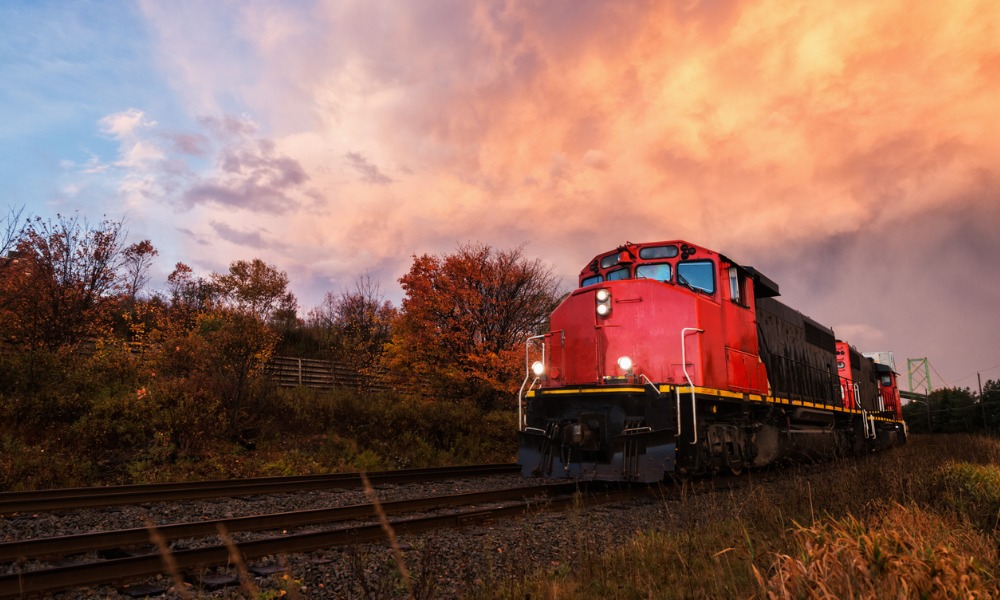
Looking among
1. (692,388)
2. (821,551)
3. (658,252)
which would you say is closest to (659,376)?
(692,388)

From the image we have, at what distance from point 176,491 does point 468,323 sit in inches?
565

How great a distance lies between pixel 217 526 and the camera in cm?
604

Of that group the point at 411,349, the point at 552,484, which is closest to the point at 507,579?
the point at 552,484

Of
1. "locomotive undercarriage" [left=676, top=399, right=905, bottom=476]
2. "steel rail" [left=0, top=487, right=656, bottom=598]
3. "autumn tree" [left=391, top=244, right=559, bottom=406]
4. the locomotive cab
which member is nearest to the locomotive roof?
the locomotive cab

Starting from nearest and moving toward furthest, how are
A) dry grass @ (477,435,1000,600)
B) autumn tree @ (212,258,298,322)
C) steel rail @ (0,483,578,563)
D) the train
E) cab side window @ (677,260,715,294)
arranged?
dry grass @ (477,435,1000,600)
steel rail @ (0,483,578,563)
the train
cab side window @ (677,260,715,294)
autumn tree @ (212,258,298,322)

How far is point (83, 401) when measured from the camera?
12.7 metres

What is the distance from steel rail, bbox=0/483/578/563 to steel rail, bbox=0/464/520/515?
7.36ft

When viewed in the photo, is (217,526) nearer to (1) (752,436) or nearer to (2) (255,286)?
(1) (752,436)

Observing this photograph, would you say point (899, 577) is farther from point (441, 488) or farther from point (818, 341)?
point (818, 341)

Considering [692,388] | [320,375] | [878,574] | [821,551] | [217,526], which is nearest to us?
[878,574]

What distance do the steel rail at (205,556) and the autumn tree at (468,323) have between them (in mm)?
14127

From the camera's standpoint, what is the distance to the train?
838cm

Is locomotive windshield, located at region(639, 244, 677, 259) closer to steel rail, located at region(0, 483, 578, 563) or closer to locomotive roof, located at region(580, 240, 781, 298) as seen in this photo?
locomotive roof, located at region(580, 240, 781, 298)

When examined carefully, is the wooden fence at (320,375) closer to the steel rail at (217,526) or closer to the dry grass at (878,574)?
the steel rail at (217,526)
